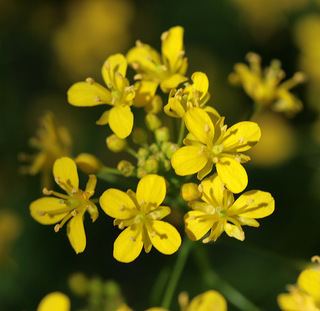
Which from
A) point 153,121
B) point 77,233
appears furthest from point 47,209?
point 153,121

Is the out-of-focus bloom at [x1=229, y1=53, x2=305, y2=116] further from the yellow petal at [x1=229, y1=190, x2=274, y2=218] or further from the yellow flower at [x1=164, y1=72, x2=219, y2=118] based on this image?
the yellow petal at [x1=229, y1=190, x2=274, y2=218]

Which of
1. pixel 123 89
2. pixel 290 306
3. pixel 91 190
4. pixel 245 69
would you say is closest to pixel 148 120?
pixel 123 89

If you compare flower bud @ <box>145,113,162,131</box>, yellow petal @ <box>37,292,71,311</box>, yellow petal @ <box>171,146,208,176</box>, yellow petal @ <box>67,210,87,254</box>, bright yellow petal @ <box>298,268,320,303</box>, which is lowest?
yellow petal @ <box>37,292,71,311</box>

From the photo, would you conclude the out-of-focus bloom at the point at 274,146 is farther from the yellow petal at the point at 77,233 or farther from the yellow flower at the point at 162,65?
the yellow petal at the point at 77,233

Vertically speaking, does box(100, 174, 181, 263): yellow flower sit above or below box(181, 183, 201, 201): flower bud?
below

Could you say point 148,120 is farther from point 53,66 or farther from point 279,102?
point 53,66

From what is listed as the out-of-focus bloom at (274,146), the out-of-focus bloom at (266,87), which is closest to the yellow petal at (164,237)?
the out-of-focus bloom at (266,87)

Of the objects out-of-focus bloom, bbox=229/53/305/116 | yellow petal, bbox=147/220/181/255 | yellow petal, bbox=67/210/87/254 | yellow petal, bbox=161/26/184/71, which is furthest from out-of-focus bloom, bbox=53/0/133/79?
yellow petal, bbox=147/220/181/255

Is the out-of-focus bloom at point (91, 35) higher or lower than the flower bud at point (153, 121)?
higher
